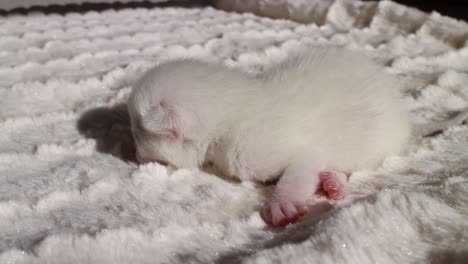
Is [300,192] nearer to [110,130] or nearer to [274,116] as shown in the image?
[274,116]

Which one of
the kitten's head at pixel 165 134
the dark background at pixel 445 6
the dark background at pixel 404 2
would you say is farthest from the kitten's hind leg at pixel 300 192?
the dark background at pixel 445 6

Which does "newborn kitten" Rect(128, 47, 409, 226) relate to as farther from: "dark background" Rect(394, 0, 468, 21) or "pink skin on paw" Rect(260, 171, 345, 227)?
"dark background" Rect(394, 0, 468, 21)

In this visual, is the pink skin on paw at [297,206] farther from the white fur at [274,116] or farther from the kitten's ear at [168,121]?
the kitten's ear at [168,121]

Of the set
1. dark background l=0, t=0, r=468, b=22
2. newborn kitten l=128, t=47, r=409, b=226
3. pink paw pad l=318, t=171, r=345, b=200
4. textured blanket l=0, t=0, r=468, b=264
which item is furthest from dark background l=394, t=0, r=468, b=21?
pink paw pad l=318, t=171, r=345, b=200

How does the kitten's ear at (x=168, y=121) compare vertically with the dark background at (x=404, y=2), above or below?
above

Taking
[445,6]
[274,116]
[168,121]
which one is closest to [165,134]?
[168,121]

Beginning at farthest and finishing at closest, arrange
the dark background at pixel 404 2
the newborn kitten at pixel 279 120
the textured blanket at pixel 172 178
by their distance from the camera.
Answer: the dark background at pixel 404 2 < the newborn kitten at pixel 279 120 < the textured blanket at pixel 172 178

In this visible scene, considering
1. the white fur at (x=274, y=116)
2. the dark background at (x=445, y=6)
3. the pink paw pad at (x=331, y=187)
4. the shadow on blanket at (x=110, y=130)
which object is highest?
the white fur at (x=274, y=116)
